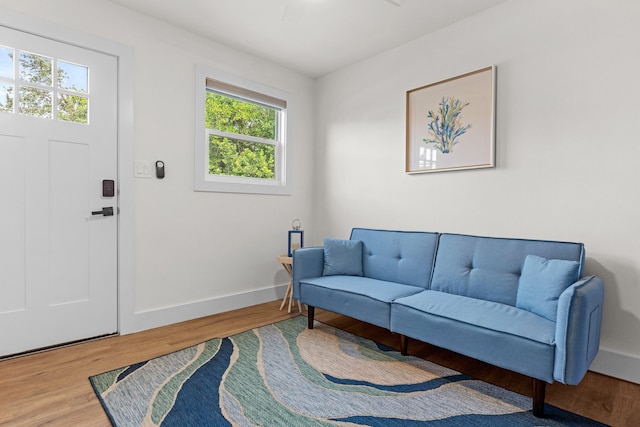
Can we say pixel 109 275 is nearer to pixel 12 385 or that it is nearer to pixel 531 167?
pixel 12 385

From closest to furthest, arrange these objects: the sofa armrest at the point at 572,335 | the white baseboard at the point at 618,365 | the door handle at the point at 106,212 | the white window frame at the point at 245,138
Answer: the sofa armrest at the point at 572,335
the white baseboard at the point at 618,365
the door handle at the point at 106,212
the white window frame at the point at 245,138

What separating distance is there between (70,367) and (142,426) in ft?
2.99

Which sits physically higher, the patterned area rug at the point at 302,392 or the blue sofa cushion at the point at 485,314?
the blue sofa cushion at the point at 485,314

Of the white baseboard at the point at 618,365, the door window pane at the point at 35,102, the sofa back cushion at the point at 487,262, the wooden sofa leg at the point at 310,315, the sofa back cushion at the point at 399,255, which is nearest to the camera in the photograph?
the white baseboard at the point at 618,365

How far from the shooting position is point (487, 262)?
2.23 meters

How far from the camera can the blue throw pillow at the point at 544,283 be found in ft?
5.78

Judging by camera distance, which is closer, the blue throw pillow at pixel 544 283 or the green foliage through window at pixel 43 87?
the blue throw pillow at pixel 544 283

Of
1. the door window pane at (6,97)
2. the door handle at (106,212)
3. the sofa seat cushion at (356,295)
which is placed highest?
the door window pane at (6,97)

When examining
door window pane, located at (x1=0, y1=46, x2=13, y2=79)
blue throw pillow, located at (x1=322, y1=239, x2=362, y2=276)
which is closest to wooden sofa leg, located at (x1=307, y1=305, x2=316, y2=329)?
blue throw pillow, located at (x1=322, y1=239, x2=362, y2=276)

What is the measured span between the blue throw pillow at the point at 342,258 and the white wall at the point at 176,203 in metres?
0.89

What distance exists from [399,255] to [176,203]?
1959 mm

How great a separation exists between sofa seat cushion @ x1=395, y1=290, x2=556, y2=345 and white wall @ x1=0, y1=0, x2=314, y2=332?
176 cm

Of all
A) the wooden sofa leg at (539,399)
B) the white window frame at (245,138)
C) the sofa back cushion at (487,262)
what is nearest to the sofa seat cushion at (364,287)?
the sofa back cushion at (487,262)

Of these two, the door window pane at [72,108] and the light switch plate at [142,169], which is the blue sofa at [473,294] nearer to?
the light switch plate at [142,169]
